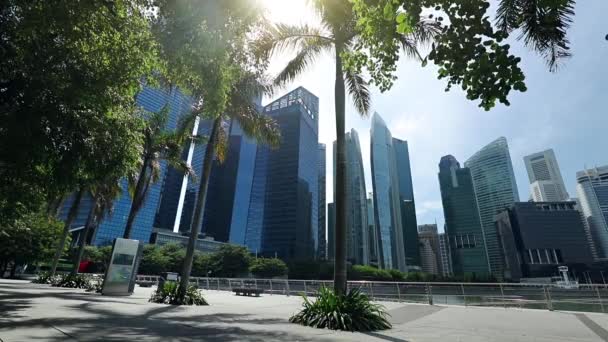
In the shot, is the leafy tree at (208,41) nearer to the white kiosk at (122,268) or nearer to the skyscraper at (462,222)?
the white kiosk at (122,268)

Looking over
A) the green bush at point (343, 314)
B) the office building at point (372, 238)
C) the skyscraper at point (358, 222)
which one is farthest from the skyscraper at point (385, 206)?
the green bush at point (343, 314)

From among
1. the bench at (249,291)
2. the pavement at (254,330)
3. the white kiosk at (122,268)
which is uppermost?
the white kiosk at (122,268)

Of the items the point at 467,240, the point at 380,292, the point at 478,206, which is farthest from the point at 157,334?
the point at 478,206

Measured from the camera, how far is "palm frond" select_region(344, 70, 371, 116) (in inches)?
508

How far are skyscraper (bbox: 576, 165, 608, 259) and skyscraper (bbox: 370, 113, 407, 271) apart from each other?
96868 mm

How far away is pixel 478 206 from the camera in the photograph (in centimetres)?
16725

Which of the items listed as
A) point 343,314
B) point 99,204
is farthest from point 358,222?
point 343,314

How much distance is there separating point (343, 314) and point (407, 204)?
176 metres

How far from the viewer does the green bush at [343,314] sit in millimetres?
7863

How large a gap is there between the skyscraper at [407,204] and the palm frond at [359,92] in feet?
535

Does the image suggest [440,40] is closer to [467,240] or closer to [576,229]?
[576,229]

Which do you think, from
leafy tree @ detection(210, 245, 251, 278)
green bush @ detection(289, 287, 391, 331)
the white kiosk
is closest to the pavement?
green bush @ detection(289, 287, 391, 331)

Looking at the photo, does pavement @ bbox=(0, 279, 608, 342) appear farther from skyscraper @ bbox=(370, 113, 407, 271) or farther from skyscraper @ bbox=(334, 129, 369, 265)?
skyscraper @ bbox=(370, 113, 407, 271)

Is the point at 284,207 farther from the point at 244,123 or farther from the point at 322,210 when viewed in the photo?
the point at 244,123
